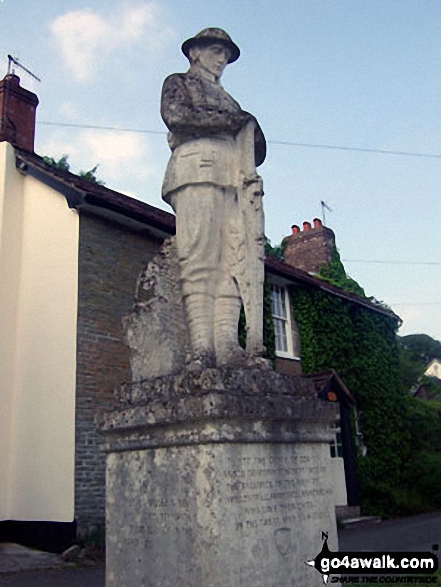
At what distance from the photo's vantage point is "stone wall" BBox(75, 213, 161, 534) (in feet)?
36.0

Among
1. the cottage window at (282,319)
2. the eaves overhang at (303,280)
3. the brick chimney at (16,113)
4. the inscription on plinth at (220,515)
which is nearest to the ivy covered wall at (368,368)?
the eaves overhang at (303,280)

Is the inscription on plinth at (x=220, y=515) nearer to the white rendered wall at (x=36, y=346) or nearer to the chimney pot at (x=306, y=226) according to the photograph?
the white rendered wall at (x=36, y=346)

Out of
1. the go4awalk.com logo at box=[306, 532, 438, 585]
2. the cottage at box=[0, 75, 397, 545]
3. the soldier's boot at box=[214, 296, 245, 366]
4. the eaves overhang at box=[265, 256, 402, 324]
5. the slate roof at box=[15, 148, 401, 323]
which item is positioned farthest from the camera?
the eaves overhang at box=[265, 256, 402, 324]

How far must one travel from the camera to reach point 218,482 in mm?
3693

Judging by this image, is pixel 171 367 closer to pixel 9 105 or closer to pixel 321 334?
pixel 9 105

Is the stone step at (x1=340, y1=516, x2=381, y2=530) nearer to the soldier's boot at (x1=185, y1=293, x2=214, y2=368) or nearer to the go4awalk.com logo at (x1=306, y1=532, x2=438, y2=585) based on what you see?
the go4awalk.com logo at (x1=306, y1=532, x2=438, y2=585)

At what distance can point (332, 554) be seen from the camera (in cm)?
423

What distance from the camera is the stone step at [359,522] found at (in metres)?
15.4

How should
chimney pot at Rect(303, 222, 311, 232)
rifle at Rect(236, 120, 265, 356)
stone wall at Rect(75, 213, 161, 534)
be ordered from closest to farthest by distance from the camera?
rifle at Rect(236, 120, 265, 356)
stone wall at Rect(75, 213, 161, 534)
chimney pot at Rect(303, 222, 311, 232)

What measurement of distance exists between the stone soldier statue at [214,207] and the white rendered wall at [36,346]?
7.20m

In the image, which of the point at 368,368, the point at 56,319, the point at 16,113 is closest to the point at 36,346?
the point at 56,319

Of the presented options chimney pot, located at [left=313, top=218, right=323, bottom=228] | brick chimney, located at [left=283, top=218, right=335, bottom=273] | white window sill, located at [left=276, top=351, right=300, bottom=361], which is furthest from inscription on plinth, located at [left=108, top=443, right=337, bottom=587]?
chimney pot, located at [left=313, top=218, right=323, bottom=228]

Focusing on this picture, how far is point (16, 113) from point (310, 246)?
43.3 feet

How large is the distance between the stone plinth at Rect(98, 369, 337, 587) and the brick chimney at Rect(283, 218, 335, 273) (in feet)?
63.2
